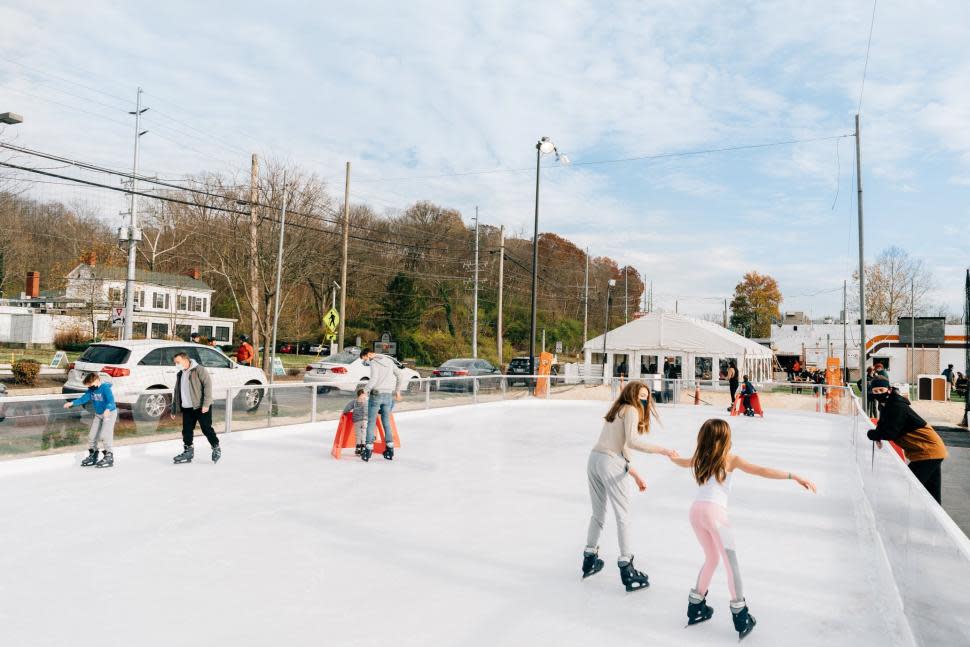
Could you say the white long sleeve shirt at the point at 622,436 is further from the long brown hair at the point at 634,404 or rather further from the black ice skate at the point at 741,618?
the black ice skate at the point at 741,618

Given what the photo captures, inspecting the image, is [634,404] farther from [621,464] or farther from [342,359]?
[342,359]

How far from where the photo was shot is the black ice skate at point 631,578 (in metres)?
4.66

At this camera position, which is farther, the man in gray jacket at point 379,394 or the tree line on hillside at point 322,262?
the tree line on hillside at point 322,262

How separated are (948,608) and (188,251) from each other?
4706 cm

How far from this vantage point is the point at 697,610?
4.05m

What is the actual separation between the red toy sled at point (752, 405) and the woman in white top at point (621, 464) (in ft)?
52.9

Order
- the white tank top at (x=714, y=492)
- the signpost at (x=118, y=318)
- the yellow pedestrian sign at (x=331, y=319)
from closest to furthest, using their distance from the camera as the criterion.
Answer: the white tank top at (x=714, y=492) → the signpost at (x=118, y=318) → the yellow pedestrian sign at (x=331, y=319)

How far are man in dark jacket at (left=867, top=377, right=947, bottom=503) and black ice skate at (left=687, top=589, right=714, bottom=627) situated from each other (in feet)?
11.8

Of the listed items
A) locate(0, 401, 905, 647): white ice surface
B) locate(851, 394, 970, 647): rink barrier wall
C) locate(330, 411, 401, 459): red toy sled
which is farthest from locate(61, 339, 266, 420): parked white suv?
locate(851, 394, 970, 647): rink barrier wall

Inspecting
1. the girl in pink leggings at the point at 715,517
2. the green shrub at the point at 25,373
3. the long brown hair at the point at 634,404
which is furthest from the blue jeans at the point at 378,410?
the green shrub at the point at 25,373

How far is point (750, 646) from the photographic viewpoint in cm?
379

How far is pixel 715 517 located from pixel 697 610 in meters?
0.60

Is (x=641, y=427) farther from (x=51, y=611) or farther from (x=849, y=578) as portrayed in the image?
(x=51, y=611)

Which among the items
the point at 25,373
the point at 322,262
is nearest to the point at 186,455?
the point at 25,373
